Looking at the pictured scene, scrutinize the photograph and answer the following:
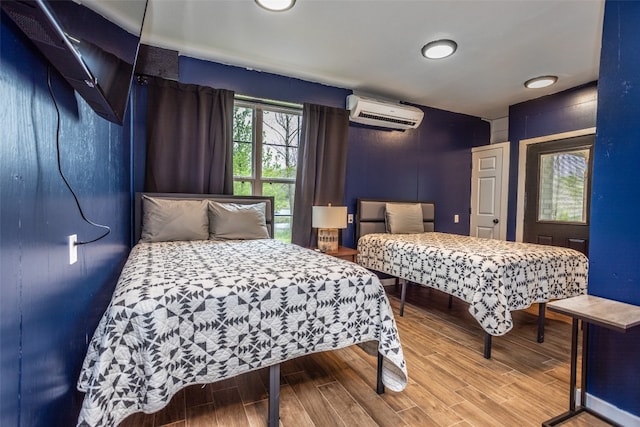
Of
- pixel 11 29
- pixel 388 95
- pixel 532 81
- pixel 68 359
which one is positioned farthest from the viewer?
pixel 388 95

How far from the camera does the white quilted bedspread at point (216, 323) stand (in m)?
1.13

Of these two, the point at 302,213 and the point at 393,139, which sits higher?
the point at 393,139

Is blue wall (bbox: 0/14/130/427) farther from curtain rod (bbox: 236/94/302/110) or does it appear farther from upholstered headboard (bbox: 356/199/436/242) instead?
upholstered headboard (bbox: 356/199/436/242)

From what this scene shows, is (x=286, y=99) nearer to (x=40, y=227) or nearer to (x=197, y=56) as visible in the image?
(x=197, y=56)

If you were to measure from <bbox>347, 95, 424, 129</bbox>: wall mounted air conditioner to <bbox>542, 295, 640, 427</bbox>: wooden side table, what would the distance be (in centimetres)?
282

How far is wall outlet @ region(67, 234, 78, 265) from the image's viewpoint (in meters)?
1.20

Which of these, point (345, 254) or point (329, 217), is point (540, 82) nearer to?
point (329, 217)

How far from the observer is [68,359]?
1222 millimetres

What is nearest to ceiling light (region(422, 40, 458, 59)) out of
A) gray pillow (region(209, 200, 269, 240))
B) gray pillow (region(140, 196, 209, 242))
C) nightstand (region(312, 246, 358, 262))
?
nightstand (region(312, 246, 358, 262))

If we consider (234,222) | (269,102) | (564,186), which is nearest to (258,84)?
(269,102)

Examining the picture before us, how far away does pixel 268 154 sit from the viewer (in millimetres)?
3572

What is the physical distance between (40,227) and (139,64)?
8.06 ft

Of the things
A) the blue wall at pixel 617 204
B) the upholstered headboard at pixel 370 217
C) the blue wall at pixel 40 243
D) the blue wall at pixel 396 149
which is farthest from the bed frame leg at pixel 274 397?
the upholstered headboard at pixel 370 217

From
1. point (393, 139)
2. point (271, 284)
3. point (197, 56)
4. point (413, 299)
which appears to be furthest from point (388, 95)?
point (271, 284)
